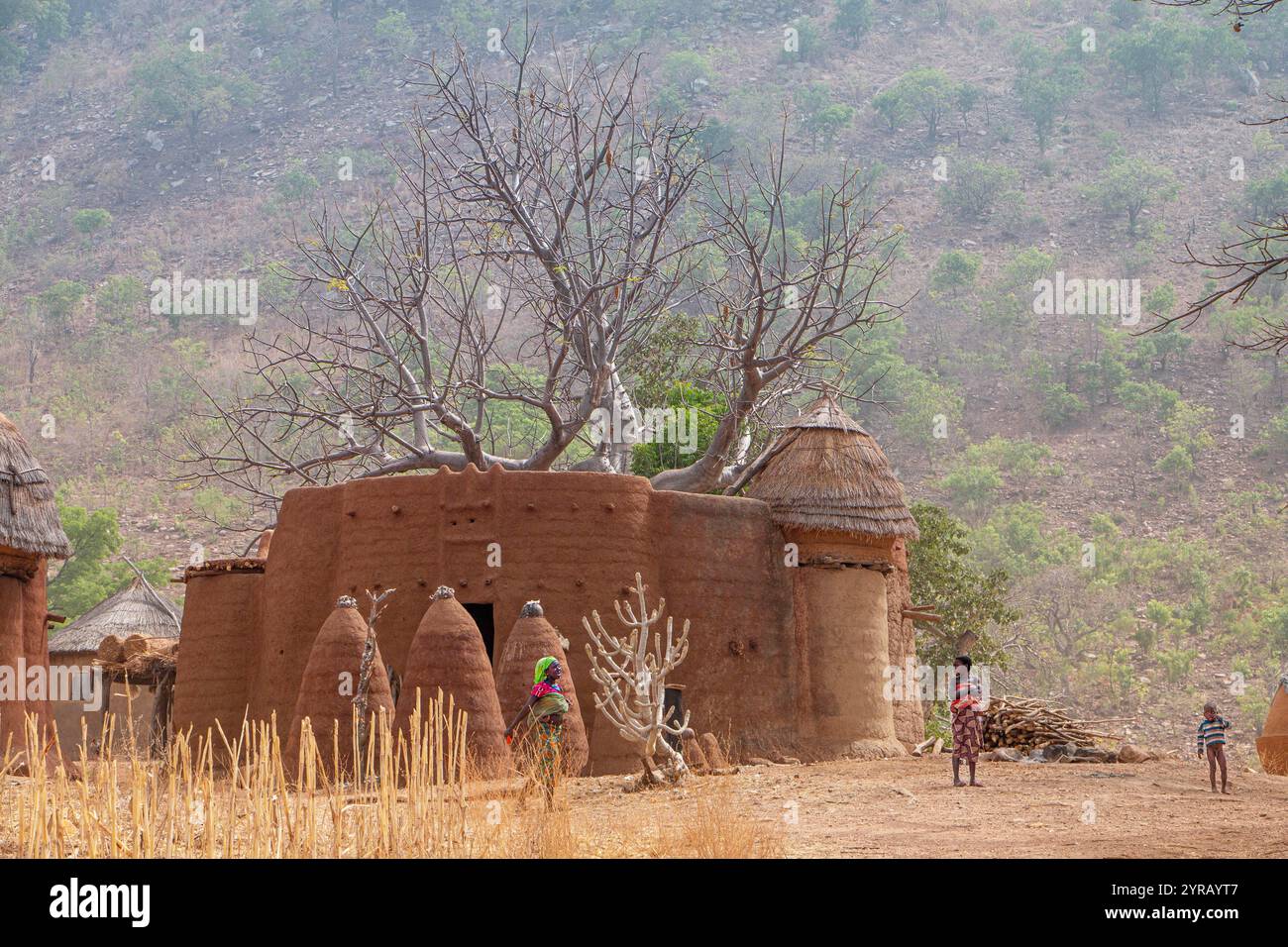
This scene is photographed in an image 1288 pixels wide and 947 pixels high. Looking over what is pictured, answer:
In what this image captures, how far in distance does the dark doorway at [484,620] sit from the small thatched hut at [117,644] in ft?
26.8

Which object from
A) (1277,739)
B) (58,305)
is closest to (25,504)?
(1277,739)

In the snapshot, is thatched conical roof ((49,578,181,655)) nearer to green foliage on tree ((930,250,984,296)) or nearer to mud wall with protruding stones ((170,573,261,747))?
mud wall with protruding stones ((170,573,261,747))

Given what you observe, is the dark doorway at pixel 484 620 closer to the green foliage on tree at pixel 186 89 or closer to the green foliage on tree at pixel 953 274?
the green foliage on tree at pixel 953 274

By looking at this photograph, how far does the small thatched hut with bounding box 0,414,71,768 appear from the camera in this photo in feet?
48.5

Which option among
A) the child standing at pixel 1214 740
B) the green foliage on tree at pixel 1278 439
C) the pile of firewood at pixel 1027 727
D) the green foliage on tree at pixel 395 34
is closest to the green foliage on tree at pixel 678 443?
the pile of firewood at pixel 1027 727

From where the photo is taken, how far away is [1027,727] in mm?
15430

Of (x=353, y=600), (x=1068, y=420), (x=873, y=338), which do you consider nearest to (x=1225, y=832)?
(x=353, y=600)

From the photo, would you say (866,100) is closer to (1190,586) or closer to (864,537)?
(1190,586)

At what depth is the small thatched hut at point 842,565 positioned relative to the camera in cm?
1451

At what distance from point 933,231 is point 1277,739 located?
55557 millimetres

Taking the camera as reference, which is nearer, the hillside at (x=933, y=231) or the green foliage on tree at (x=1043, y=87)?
→ the hillside at (x=933, y=231)

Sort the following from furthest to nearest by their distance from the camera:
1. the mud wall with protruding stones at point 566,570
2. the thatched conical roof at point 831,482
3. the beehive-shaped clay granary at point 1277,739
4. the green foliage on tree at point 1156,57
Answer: the green foliage on tree at point 1156,57
the beehive-shaped clay granary at point 1277,739
the thatched conical roof at point 831,482
the mud wall with protruding stones at point 566,570

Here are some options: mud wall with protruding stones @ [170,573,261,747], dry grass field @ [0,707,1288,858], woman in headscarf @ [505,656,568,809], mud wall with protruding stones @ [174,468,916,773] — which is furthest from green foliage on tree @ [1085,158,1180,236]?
woman in headscarf @ [505,656,568,809]

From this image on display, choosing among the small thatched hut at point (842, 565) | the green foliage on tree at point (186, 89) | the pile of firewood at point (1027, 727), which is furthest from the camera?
the green foliage on tree at point (186, 89)
